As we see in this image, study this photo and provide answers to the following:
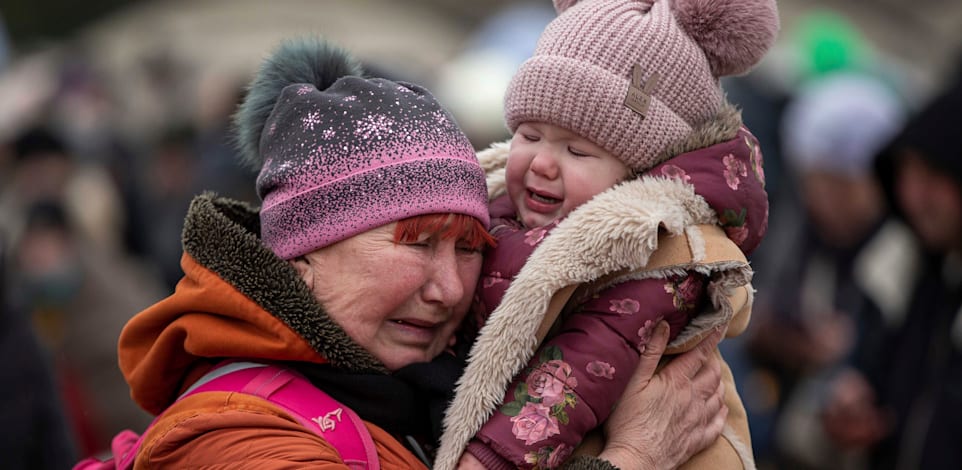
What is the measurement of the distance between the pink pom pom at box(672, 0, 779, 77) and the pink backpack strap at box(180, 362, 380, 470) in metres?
1.24

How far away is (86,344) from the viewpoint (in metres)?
6.12

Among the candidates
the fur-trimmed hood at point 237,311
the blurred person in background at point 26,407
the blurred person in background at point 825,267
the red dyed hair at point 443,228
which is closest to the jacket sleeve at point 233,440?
the fur-trimmed hood at point 237,311

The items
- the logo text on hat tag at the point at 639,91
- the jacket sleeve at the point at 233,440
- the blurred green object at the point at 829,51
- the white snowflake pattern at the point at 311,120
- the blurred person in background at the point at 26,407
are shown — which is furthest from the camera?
the blurred green object at the point at 829,51

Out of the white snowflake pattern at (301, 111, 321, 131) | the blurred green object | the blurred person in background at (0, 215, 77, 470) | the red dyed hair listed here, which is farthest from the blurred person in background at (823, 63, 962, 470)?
the blurred green object

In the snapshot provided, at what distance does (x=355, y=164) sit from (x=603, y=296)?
645mm

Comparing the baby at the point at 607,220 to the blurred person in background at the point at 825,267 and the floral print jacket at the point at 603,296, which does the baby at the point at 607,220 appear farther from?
the blurred person in background at the point at 825,267

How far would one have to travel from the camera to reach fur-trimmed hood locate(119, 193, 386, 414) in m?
2.62

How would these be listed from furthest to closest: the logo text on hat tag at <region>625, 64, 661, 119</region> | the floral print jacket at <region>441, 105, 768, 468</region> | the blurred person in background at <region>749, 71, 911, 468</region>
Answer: the blurred person in background at <region>749, 71, 911, 468</region> < the logo text on hat tag at <region>625, 64, 661, 119</region> < the floral print jacket at <region>441, 105, 768, 468</region>

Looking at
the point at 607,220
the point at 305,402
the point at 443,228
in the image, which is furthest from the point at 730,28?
the point at 305,402

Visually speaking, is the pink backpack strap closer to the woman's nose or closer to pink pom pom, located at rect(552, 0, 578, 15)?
the woman's nose

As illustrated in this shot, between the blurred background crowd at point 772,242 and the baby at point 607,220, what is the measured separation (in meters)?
0.68

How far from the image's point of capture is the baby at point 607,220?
2.60 m

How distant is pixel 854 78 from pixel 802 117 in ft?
4.19

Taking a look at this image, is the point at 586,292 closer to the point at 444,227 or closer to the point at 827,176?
the point at 444,227
